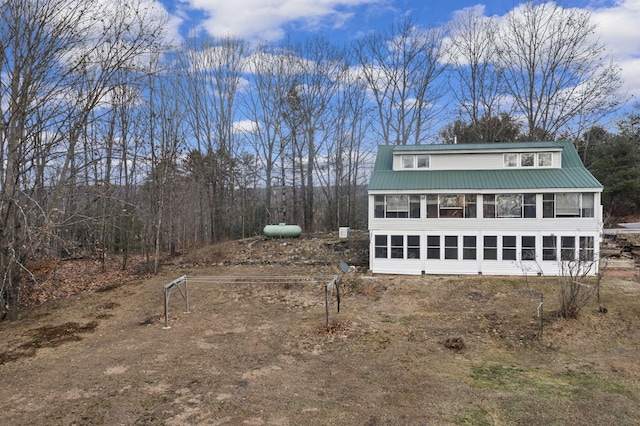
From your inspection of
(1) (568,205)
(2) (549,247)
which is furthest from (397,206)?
(1) (568,205)

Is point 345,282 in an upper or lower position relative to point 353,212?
lower

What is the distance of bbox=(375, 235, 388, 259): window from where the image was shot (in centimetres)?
1875

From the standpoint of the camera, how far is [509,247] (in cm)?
1781

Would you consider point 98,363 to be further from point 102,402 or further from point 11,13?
point 11,13

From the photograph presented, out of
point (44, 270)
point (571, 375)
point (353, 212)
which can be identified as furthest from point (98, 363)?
point (353, 212)

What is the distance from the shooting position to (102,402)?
7078mm

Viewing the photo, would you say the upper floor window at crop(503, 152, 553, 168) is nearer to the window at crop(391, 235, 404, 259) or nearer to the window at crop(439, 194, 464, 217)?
the window at crop(439, 194, 464, 217)

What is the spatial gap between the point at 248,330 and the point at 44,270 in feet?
35.0

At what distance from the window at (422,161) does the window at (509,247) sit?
531cm

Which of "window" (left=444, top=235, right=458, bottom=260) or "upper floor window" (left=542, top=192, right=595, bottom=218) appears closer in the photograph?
"upper floor window" (left=542, top=192, right=595, bottom=218)

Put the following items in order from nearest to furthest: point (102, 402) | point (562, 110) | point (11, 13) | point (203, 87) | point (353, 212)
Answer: point (102, 402)
point (11, 13)
point (562, 110)
point (203, 87)
point (353, 212)

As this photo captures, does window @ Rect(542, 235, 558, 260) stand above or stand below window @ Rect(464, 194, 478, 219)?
below

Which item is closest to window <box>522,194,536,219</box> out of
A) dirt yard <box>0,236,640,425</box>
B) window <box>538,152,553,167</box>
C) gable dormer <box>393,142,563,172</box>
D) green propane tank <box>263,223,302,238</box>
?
gable dormer <box>393,142,563,172</box>

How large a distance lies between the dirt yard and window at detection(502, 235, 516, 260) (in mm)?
1468
